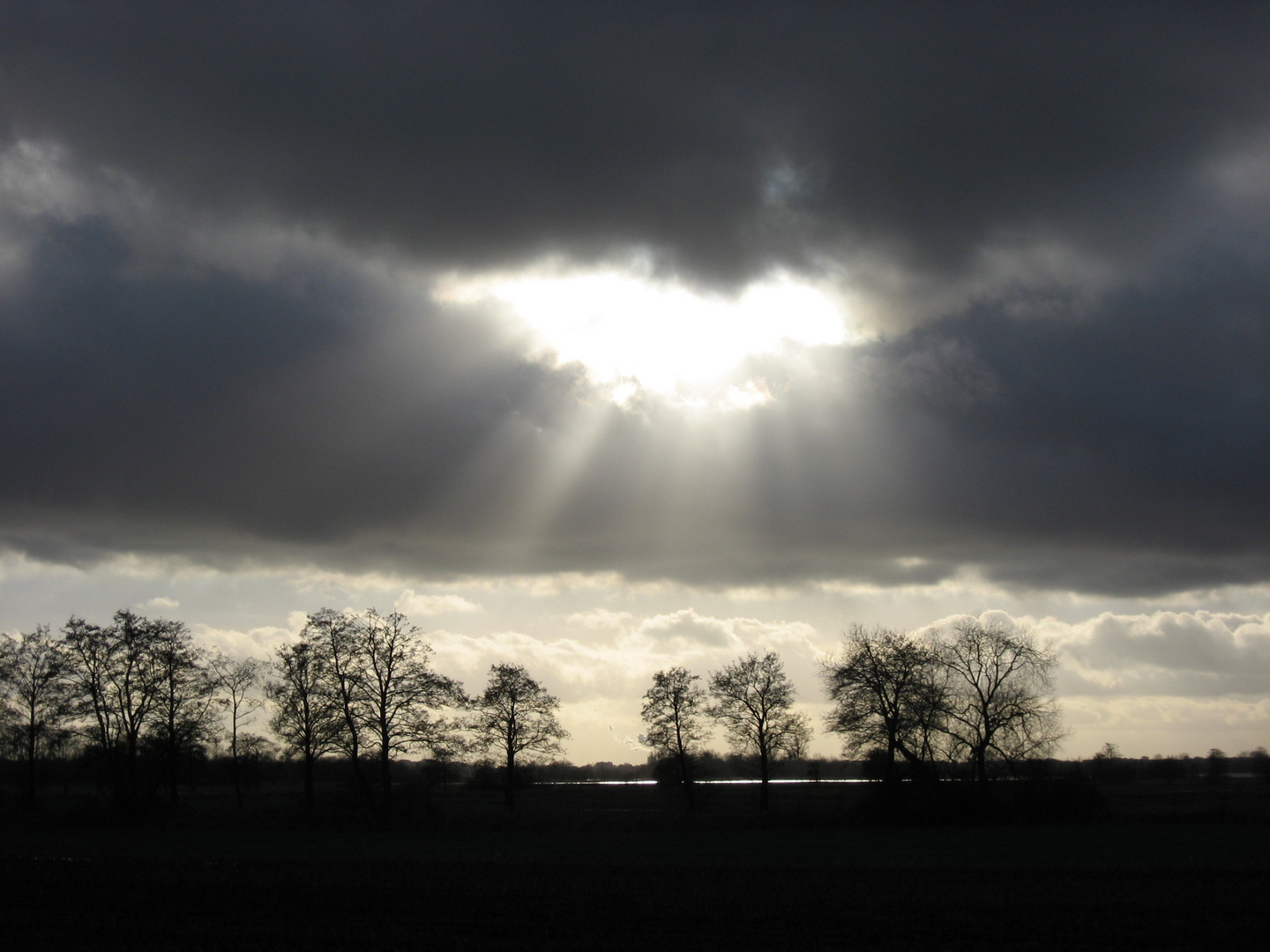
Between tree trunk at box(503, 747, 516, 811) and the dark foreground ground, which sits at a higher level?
the dark foreground ground

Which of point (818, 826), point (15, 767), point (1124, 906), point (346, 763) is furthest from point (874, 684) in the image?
point (15, 767)

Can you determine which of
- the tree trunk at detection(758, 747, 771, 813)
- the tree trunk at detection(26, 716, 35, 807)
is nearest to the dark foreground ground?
the tree trunk at detection(26, 716, 35, 807)

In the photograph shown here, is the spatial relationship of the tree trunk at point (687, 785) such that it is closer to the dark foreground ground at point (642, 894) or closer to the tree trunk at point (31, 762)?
the dark foreground ground at point (642, 894)

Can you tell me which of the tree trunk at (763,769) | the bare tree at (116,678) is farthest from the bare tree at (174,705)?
the tree trunk at (763,769)

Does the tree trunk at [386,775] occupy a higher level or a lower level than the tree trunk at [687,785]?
higher

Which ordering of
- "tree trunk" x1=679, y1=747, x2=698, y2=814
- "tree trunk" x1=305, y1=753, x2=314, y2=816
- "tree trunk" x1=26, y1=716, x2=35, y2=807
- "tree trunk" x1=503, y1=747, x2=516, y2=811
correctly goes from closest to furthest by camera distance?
1. "tree trunk" x1=305, y1=753, x2=314, y2=816
2. "tree trunk" x1=26, y1=716, x2=35, y2=807
3. "tree trunk" x1=679, y1=747, x2=698, y2=814
4. "tree trunk" x1=503, y1=747, x2=516, y2=811

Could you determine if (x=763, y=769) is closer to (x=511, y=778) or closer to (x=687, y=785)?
(x=687, y=785)

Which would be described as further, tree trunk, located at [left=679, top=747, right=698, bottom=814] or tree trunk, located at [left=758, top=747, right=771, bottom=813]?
tree trunk, located at [left=758, top=747, right=771, bottom=813]

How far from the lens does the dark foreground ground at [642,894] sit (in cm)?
2205

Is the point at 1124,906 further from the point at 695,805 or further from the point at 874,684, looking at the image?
the point at 695,805

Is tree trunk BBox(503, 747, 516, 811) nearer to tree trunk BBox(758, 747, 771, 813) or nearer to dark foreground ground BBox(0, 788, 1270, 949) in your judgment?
tree trunk BBox(758, 747, 771, 813)

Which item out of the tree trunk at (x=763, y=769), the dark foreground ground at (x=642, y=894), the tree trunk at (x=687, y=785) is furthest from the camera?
the tree trunk at (x=763, y=769)

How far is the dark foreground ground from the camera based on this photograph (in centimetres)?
2205

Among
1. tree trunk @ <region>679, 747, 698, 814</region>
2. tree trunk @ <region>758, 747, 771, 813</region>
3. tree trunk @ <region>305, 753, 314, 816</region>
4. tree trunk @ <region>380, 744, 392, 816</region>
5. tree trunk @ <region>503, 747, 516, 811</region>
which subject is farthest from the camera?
tree trunk @ <region>503, 747, 516, 811</region>
